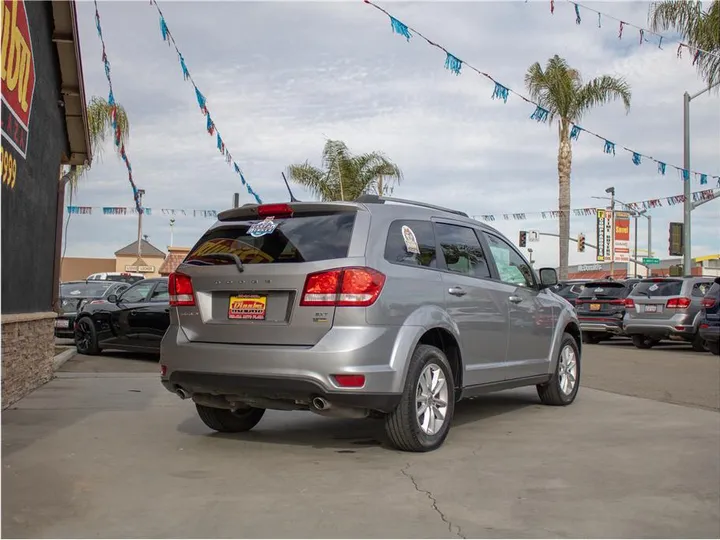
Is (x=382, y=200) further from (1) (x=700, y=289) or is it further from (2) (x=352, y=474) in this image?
(1) (x=700, y=289)

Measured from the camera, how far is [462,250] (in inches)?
261

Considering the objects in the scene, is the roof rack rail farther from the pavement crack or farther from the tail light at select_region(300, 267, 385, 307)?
the pavement crack

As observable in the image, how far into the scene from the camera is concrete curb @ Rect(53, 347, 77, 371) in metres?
11.4

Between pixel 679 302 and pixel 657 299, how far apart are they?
1.66 ft

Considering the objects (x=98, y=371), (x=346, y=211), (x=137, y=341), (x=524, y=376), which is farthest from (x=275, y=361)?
(x=137, y=341)

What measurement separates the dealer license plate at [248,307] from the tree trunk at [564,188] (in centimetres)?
2336

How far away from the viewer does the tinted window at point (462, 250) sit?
6369 mm

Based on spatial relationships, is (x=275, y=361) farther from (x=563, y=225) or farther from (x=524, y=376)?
Result: (x=563, y=225)

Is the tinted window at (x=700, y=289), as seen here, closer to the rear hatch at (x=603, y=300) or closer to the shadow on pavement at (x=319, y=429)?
the rear hatch at (x=603, y=300)

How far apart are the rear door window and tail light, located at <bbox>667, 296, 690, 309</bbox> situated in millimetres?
170

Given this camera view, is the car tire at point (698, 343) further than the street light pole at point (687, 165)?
No

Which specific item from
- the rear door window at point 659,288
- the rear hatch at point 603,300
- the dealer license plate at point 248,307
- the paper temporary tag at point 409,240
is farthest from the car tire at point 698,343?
the dealer license plate at point 248,307

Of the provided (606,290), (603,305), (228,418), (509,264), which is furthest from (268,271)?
(606,290)

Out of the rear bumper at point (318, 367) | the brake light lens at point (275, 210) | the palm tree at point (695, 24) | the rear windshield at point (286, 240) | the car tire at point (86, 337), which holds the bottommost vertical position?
the car tire at point (86, 337)
